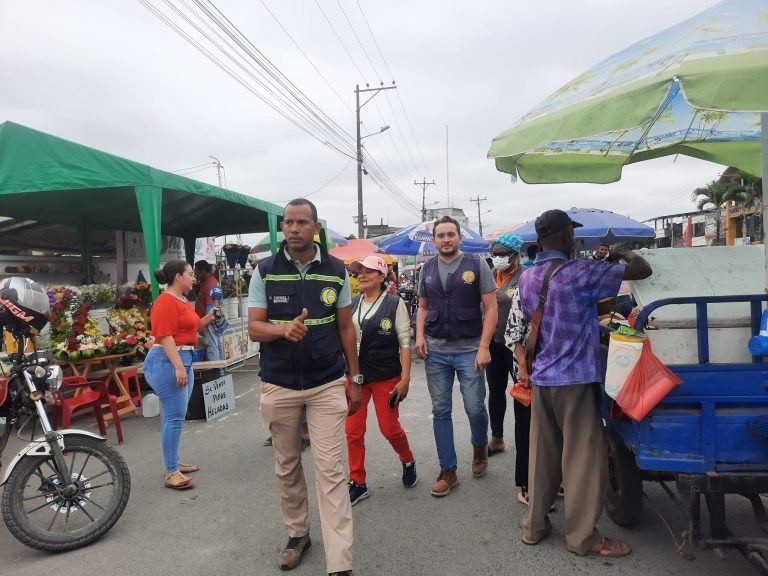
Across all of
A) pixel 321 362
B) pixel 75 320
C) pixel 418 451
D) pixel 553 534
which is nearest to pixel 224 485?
pixel 418 451

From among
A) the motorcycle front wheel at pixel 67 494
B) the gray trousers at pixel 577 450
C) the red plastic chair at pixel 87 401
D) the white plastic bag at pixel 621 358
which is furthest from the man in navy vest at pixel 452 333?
the red plastic chair at pixel 87 401

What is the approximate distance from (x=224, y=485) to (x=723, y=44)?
4.22 m

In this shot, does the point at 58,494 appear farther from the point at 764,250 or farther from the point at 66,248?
the point at 66,248

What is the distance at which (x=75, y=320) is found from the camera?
6211 mm

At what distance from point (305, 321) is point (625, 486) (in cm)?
209

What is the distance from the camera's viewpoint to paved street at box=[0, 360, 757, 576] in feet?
9.47

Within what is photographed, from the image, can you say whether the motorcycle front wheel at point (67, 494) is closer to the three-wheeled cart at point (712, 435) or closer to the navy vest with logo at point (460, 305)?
the navy vest with logo at point (460, 305)

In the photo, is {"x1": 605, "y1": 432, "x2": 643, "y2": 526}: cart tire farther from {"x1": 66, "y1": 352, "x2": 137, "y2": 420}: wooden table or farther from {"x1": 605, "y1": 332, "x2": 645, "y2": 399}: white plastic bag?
{"x1": 66, "y1": 352, "x2": 137, "y2": 420}: wooden table

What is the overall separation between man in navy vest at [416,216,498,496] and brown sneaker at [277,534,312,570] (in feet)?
3.68

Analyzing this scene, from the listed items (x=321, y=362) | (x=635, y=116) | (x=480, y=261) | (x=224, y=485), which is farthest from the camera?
(x=224, y=485)

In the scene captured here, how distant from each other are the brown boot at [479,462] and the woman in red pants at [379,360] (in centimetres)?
67

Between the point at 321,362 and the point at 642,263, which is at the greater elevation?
the point at 642,263

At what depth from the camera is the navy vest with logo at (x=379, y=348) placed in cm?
369

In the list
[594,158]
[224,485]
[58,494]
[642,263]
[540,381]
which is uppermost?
[594,158]
